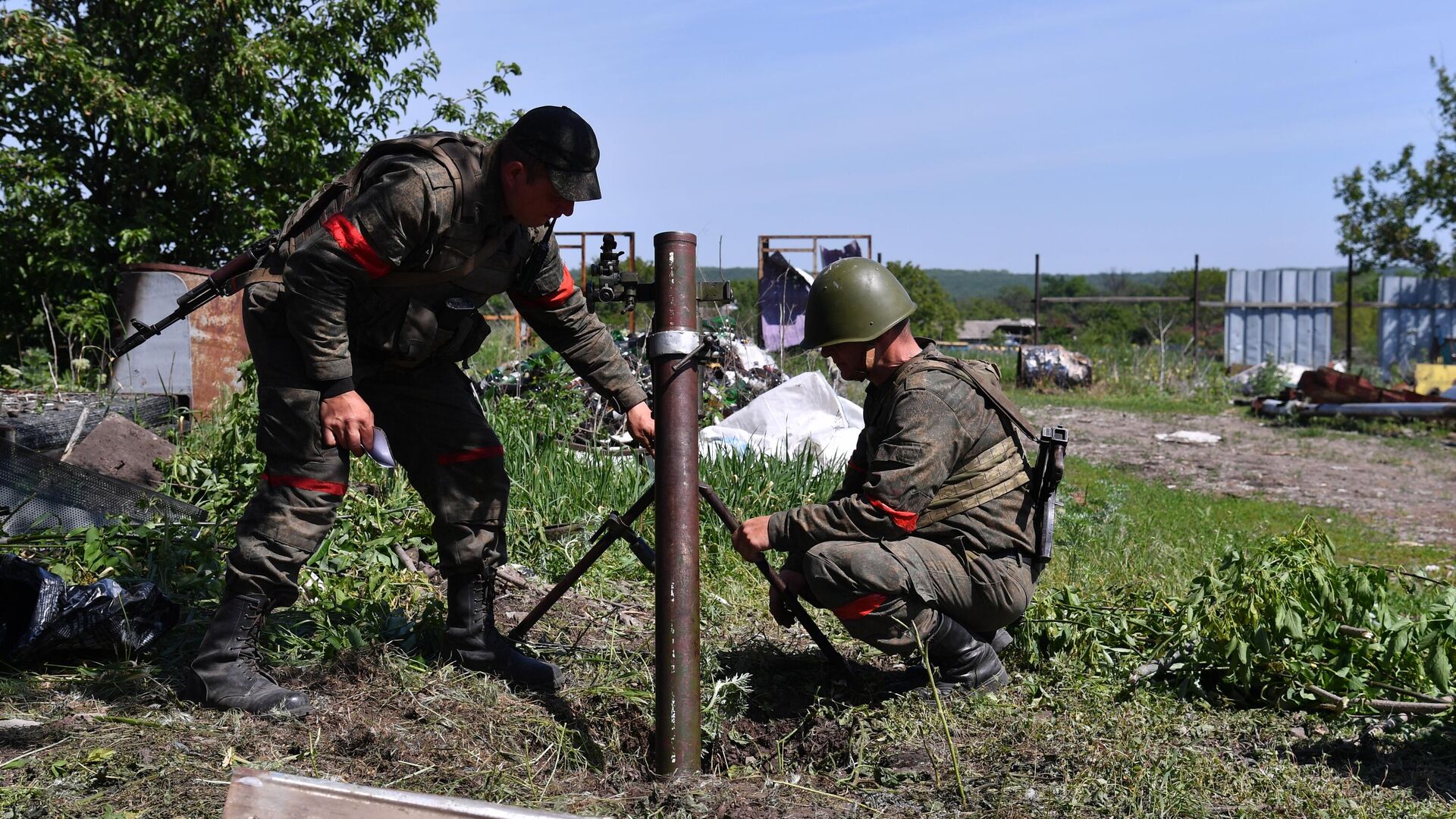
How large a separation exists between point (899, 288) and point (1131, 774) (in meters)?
1.54

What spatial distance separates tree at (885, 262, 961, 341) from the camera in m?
31.1

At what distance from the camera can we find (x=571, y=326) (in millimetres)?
3674

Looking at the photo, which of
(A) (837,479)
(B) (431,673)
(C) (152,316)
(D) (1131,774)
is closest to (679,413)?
(B) (431,673)

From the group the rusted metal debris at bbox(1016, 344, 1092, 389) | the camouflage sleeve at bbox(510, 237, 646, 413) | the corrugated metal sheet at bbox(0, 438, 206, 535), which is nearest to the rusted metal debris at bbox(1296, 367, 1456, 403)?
the rusted metal debris at bbox(1016, 344, 1092, 389)

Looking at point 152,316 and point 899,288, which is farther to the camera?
point 152,316

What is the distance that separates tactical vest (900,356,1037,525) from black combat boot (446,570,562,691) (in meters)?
1.31

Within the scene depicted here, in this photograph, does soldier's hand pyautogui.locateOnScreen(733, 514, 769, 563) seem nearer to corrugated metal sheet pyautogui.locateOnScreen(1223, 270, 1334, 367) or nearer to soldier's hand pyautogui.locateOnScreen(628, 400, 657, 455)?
soldier's hand pyautogui.locateOnScreen(628, 400, 657, 455)

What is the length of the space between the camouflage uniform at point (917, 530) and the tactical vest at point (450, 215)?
1176 mm

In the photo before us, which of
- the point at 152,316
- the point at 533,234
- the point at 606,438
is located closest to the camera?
the point at 533,234

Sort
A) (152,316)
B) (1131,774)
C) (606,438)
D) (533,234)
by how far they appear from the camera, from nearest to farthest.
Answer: (1131,774)
(533,234)
(606,438)
(152,316)

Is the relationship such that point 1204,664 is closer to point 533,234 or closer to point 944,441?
point 944,441

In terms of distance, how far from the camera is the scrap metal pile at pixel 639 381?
7.16 m

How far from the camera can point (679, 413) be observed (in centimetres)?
291

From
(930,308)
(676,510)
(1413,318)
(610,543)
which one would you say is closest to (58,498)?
(610,543)
